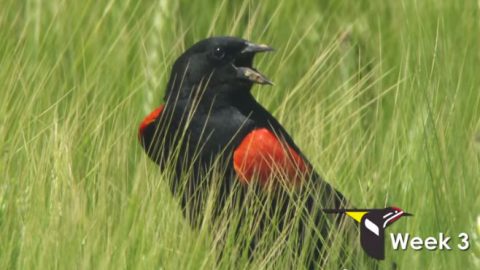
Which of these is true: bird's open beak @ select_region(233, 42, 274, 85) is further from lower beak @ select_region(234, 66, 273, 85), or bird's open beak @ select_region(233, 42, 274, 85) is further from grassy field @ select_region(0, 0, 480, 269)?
grassy field @ select_region(0, 0, 480, 269)

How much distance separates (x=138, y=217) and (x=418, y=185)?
0.89 metres

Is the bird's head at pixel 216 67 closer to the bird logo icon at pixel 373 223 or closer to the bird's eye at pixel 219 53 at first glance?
the bird's eye at pixel 219 53

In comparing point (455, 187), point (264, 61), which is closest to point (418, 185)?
point (455, 187)

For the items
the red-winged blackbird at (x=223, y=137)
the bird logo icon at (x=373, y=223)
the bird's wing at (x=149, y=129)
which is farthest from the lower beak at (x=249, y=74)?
the bird logo icon at (x=373, y=223)

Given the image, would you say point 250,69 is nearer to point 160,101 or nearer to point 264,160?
point 264,160

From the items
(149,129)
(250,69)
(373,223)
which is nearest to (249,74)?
(250,69)

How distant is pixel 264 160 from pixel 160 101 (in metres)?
0.91

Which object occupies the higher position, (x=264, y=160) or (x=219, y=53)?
(x=219, y=53)

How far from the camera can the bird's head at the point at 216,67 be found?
4.32 meters

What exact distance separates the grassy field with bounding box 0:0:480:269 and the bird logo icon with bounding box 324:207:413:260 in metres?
0.04

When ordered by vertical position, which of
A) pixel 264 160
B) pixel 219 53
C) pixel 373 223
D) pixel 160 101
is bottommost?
pixel 373 223

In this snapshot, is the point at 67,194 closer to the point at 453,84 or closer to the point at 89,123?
the point at 89,123

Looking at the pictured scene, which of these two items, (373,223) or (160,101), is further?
(160,101)

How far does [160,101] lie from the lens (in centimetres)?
500
